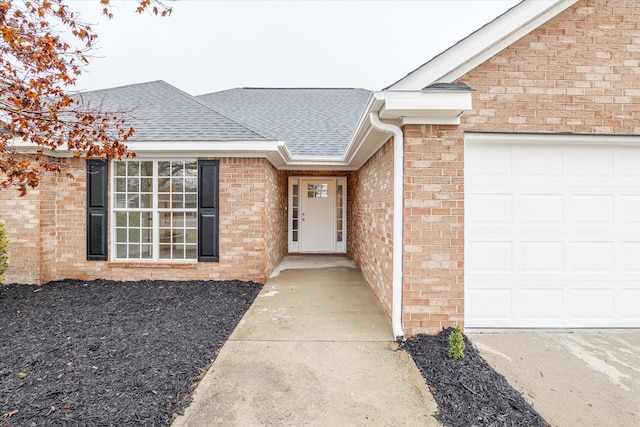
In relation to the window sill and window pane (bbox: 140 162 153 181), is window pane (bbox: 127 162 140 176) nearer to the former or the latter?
window pane (bbox: 140 162 153 181)

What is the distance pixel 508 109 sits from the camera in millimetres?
3484

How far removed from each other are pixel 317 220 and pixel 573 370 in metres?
6.85

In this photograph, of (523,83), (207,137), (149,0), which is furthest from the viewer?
(207,137)

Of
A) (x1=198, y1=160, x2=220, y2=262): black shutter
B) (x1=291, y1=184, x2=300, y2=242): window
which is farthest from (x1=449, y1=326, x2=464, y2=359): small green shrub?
(x1=291, y1=184, x2=300, y2=242): window

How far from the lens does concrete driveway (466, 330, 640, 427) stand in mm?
2314

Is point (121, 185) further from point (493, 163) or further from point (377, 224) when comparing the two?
point (493, 163)

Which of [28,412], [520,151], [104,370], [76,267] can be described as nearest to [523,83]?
[520,151]

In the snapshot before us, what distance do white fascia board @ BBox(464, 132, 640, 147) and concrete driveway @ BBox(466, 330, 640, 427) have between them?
7.53 ft

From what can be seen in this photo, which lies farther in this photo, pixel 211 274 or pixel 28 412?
Result: pixel 211 274

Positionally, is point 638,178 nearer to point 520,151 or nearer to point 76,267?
point 520,151

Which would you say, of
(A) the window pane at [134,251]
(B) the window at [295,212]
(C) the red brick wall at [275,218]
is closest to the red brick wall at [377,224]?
(C) the red brick wall at [275,218]

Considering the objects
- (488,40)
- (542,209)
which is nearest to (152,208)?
(488,40)

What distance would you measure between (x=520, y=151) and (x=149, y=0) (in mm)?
4466

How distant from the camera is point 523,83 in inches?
136
